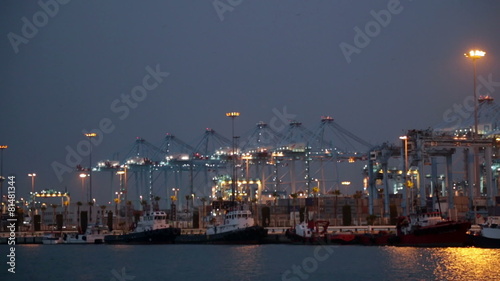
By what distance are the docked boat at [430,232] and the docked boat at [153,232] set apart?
2690cm

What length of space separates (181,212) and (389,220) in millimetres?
66952

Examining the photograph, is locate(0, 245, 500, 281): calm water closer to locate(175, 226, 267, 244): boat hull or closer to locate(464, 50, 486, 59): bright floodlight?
locate(175, 226, 267, 244): boat hull

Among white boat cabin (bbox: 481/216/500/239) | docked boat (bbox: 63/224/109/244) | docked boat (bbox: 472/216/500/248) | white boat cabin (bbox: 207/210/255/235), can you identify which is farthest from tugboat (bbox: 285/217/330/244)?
docked boat (bbox: 63/224/109/244)

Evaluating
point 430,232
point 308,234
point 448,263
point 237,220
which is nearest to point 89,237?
point 237,220

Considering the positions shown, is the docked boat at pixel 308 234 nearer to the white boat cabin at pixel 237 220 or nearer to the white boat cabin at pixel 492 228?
the white boat cabin at pixel 237 220

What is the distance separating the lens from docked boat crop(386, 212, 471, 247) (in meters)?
79.2

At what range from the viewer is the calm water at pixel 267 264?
61438 millimetres

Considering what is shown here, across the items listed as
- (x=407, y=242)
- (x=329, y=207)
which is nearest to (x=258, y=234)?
(x=407, y=242)

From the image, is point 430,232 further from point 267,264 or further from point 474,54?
point 474,54

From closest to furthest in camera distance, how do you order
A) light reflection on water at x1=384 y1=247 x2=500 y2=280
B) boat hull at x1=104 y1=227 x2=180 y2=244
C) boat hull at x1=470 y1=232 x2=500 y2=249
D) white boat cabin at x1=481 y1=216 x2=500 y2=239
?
light reflection on water at x1=384 y1=247 x2=500 y2=280 < white boat cabin at x1=481 y1=216 x2=500 y2=239 < boat hull at x1=470 y1=232 x2=500 y2=249 < boat hull at x1=104 y1=227 x2=180 y2=244

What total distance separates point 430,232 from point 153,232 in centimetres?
3350

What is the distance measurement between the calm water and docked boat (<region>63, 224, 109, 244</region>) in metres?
22.0

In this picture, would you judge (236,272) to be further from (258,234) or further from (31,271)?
(258,234)

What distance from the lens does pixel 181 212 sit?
169750 mm
